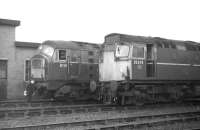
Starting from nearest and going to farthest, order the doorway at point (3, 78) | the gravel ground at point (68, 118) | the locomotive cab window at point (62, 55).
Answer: the gravel ground at point (68, 118)
the locomotive cab window at point (62, 55)
the doorway at point (3, 78)

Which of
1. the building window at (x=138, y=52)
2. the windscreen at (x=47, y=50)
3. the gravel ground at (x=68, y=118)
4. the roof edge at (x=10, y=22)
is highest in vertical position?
the roof edge at (x=10, y=22)

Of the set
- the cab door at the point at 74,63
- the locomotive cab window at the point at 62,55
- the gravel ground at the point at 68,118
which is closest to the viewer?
the gravel ground at the point at 68,118

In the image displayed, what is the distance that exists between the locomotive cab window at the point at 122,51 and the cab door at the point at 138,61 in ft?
1.21

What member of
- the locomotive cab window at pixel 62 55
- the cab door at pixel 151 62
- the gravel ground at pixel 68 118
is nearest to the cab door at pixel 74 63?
the locomotive cab window at pixel 62 55

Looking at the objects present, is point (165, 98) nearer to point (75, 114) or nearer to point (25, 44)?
→ point (75, 114)

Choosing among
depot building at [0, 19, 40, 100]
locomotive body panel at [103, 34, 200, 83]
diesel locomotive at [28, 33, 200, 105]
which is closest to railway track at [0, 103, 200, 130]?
diesel locomotive at [28, 33, 200, 105]

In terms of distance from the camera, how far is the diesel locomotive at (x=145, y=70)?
16.2 meters

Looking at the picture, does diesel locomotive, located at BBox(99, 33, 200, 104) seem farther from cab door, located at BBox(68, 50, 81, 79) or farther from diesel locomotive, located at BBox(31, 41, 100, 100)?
cab door, located at BBox(68, 50, 81, 79)

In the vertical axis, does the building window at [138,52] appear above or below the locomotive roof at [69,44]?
below

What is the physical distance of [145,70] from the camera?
54.9 feet

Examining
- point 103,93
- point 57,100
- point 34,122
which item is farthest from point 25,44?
point 34,122

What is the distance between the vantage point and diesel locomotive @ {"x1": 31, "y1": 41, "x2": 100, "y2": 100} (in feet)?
61.0

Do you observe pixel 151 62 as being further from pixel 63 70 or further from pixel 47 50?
pixel 47 50

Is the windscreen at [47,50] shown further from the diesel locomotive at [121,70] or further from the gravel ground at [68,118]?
the gravel ground at [68,118]
